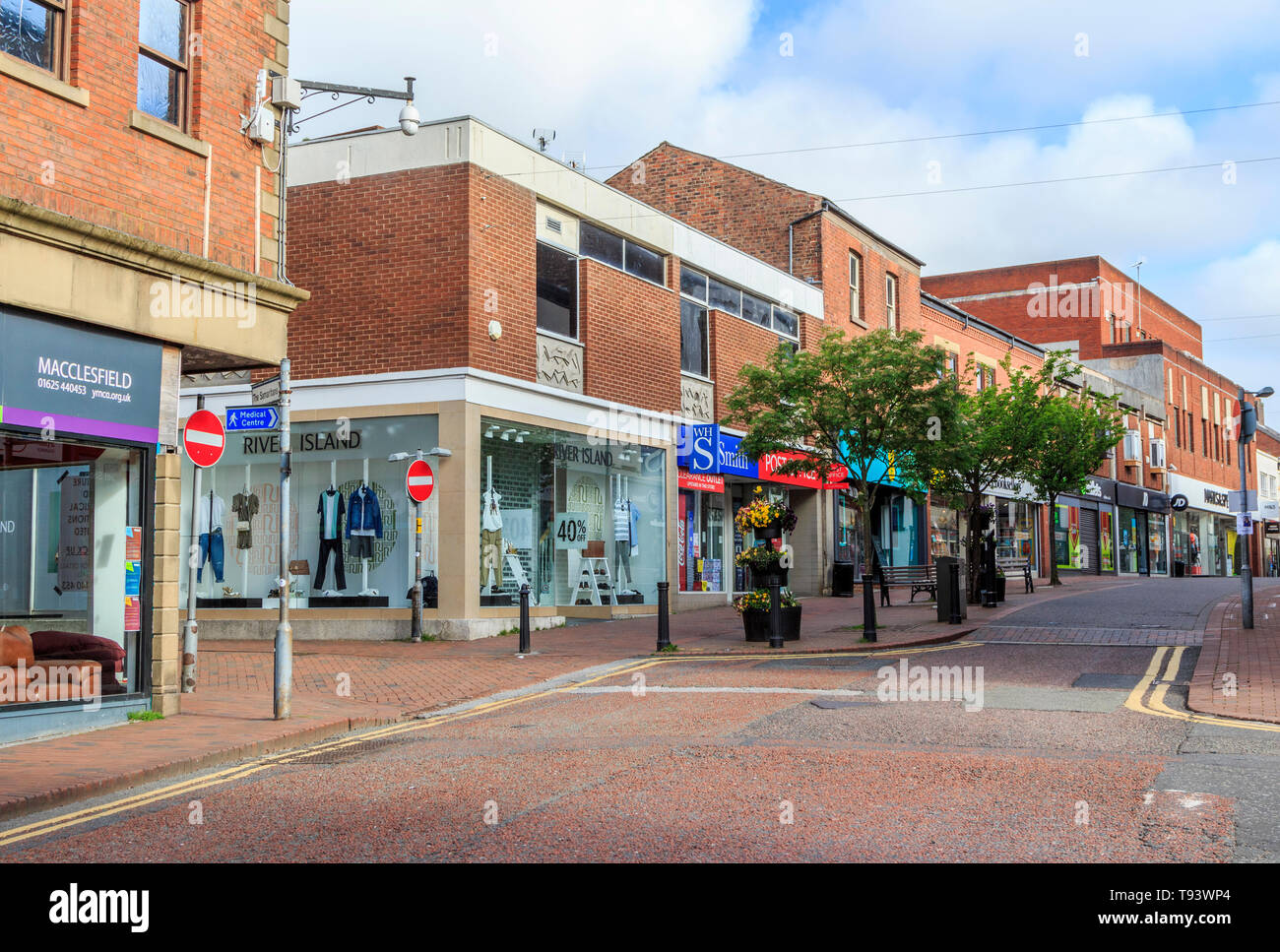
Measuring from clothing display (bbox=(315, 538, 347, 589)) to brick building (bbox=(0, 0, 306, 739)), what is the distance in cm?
798

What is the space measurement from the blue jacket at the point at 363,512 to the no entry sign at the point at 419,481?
1.50 meters

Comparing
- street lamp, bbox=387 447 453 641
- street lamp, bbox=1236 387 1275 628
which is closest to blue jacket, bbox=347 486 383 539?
street lamp, bbox=387 447 453 641

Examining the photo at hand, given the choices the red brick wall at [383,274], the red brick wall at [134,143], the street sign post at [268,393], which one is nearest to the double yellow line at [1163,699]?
the street sign post at [268,393]

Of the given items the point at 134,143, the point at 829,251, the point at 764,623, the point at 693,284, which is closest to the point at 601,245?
the point at 693,284

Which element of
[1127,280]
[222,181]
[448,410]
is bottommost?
[448,410]

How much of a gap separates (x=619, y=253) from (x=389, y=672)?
11.2 metres

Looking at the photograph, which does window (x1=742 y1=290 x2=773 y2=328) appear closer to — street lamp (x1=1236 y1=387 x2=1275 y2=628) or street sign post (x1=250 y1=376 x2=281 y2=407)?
street lamp (x1=1236 y1=387 x2=1275 y2=628)

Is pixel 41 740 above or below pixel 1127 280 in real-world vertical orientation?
below

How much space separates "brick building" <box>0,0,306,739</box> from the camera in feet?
31.4

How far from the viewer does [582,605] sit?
21.8m

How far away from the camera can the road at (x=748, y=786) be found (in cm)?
587

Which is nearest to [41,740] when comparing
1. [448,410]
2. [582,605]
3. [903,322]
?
[448,410]
